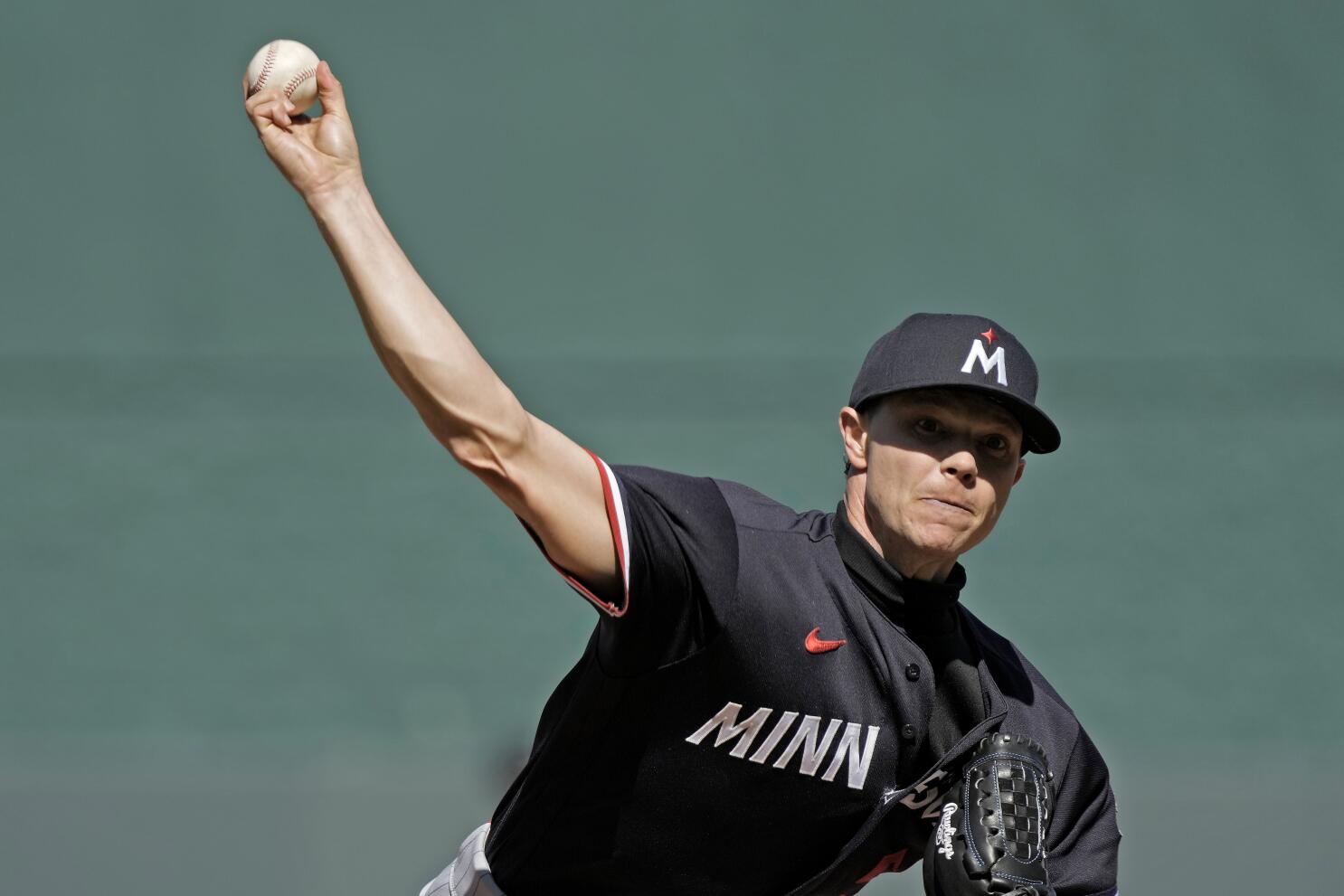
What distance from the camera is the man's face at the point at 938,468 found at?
109 inches

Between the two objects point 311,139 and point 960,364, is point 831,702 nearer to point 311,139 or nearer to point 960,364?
point 960,364

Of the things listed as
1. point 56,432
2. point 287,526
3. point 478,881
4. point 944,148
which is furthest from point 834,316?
point 478,881

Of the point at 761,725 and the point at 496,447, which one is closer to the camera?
the point at 496,447

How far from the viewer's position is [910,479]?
109 inches

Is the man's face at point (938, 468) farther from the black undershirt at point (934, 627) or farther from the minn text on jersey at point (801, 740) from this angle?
the minn text on jersey at point (801, 740)

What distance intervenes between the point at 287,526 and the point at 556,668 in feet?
4.37

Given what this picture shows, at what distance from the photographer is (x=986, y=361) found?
9.08 ft

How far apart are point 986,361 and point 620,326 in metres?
4.89

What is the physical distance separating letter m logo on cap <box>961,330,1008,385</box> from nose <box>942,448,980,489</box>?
0.41ft

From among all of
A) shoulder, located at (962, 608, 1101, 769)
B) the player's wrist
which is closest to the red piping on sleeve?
the player's wrist

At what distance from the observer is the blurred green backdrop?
687 centimetres

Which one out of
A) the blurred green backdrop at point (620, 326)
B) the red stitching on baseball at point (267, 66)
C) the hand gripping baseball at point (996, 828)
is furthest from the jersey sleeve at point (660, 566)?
the blurred green backdrop at point (620, 326)

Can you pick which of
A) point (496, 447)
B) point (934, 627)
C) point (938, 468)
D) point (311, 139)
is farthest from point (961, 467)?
point (311, 139)

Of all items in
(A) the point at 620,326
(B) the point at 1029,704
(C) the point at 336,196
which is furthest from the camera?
(A) the point at 620,326
